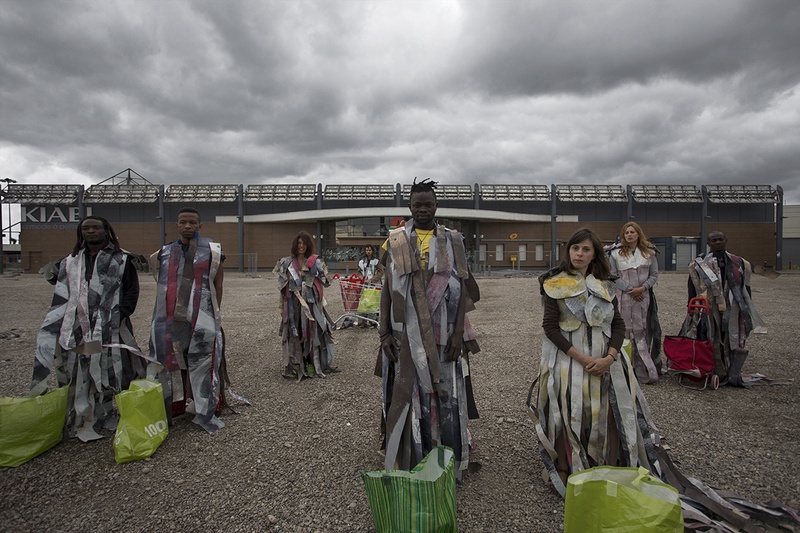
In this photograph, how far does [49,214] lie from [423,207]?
47.3 meters

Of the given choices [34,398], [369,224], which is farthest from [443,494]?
[369,224]

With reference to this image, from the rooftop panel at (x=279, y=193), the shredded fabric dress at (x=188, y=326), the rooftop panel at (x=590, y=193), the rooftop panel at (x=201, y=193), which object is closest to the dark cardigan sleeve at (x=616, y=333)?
the shredded fabric dress at (x=188, y=326)

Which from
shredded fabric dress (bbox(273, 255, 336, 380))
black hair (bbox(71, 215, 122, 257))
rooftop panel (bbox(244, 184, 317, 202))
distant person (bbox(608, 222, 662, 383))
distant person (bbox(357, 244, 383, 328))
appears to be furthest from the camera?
rooftop panel (bbox(244, 184, 317, 202))

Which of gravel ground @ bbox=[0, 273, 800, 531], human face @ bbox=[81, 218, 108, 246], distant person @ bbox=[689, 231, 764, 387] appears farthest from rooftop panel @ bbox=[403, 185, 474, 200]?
human face @ bbox=[81, 218, 108, 246]

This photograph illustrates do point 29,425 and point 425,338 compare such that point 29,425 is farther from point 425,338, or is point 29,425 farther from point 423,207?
point 423,207

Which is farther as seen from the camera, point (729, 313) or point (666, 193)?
point (666, 193)

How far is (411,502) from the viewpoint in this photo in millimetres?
2109

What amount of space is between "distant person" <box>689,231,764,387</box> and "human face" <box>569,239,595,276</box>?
3.02 metres

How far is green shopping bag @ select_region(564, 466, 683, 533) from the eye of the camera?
1.78 metres

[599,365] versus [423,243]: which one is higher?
[423,243]

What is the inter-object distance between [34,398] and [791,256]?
2280 inches

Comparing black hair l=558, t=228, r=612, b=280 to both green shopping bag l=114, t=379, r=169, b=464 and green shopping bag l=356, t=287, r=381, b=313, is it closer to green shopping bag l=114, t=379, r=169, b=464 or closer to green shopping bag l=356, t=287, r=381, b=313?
green shopping bag l=114, t=379, r=169, b=464

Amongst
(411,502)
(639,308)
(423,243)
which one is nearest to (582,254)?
(423,243)

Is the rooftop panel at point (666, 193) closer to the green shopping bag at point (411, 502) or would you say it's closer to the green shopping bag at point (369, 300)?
the green shopping bag at point (369, 300)
